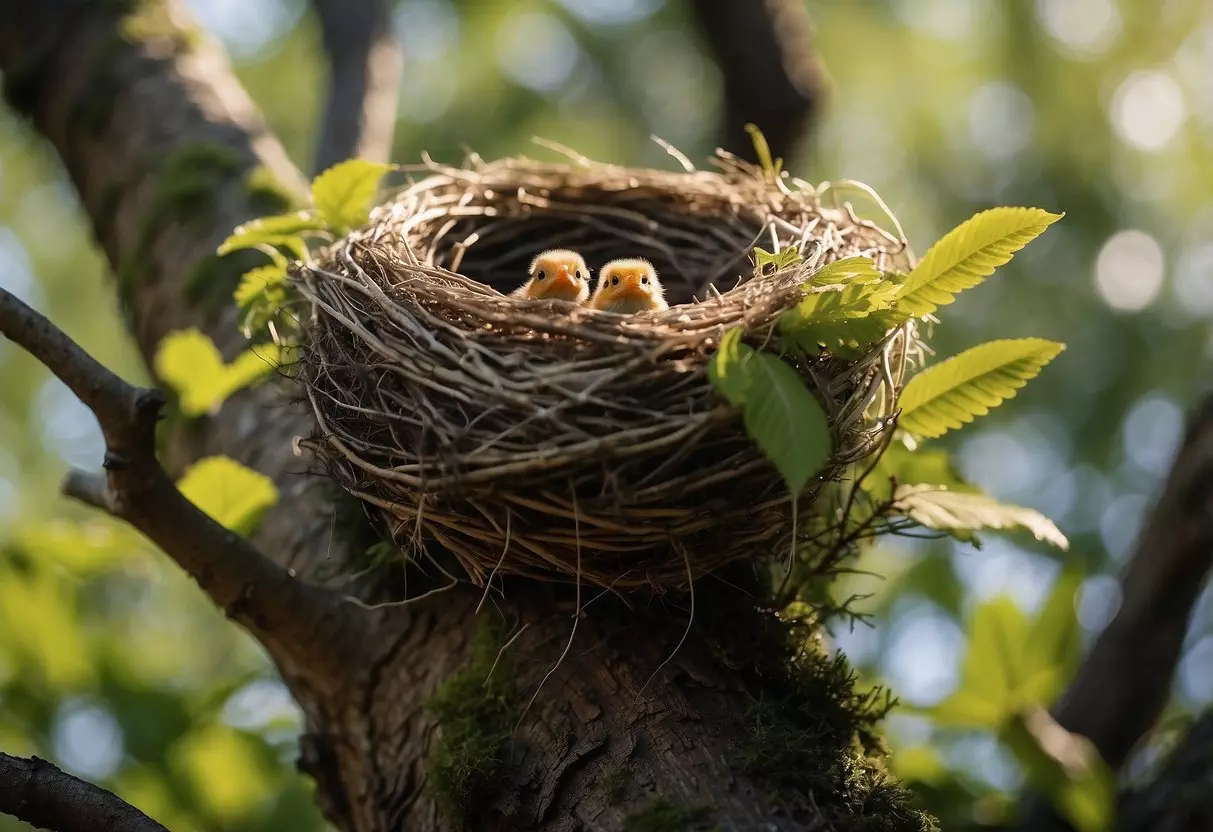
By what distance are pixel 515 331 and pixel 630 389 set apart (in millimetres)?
336

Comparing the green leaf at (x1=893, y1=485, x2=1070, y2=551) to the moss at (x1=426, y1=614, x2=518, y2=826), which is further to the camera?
the green leaf at (x1=893, y1=485, x2=1070, y2=551)

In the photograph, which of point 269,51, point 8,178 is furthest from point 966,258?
point 8,178

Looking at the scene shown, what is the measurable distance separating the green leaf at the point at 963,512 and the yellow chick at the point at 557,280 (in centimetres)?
96

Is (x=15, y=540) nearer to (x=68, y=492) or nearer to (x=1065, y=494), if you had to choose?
(x=68, y=492)

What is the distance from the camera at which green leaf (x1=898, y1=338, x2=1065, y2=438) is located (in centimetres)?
202

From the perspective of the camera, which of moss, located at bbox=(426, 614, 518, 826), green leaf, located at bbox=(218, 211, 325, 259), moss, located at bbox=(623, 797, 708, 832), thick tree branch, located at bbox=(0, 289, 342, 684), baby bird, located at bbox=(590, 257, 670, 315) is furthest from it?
baby bird, located at bbox=(590, 257, 670, 315)

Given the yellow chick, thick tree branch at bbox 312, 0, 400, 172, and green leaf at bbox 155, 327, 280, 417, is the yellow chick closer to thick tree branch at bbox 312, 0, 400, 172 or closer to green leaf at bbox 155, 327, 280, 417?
green leaf at bbox 155, 327, 280, 417

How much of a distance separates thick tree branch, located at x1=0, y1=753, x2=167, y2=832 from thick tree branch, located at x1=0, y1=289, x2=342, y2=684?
47 cm

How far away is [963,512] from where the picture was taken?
2.18 meters

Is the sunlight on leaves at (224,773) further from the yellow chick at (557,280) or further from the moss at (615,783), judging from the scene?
the moss at (615,783)

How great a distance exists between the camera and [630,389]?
1.87 meters

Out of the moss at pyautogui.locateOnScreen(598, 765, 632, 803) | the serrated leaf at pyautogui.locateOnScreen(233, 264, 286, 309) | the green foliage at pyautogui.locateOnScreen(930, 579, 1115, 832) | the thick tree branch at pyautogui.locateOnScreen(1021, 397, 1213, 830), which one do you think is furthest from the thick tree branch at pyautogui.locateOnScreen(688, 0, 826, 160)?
the moss at pyautogui.locateOnScreen(598, 765, 632, 803)

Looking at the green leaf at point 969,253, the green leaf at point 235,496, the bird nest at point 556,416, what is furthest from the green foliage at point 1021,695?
the green leaf at point 235,496

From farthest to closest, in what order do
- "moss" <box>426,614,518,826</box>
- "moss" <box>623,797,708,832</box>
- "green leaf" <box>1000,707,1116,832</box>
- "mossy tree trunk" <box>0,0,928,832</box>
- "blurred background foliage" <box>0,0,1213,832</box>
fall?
1. "blurred background foliage" <box>0,0,1213,832</box>
2. "green leaf" <box>1000,707,1116,832</box>
3. "moss" <box>426,614,518,826</box>
4. "mossy tree trunk" <box>0,0,928,832</box>
5. "moss" <box>623,797,708,832</box>
